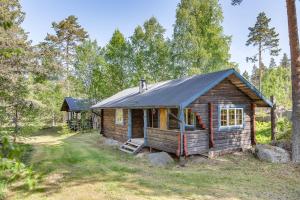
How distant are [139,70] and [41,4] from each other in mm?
19490

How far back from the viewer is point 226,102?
45.3ft

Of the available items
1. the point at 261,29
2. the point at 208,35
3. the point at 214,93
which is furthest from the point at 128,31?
the point at 214,93

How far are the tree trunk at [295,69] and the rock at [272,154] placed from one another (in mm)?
497

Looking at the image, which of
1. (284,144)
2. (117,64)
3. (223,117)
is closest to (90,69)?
(117,64)

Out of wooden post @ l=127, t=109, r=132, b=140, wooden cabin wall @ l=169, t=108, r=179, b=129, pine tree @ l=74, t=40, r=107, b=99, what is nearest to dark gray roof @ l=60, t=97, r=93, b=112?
pine tree @ l=74, t=40, r=107, b=99

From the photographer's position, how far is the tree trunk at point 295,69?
11.2 meters

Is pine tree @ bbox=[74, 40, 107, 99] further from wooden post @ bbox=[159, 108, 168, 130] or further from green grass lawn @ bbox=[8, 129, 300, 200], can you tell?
green grass lawn @ bbox=[8, 129, 300, 200]

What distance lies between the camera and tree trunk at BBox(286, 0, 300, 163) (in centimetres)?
1118

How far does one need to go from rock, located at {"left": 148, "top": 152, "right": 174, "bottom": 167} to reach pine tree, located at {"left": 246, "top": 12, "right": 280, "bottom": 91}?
2809cm

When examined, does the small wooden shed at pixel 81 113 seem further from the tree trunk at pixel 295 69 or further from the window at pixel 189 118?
the tree trunk at pixel 295 69

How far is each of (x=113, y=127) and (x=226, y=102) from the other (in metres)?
9.17

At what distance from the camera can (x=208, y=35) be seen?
2738 cm

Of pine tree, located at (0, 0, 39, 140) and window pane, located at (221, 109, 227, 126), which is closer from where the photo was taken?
pine tree, located at (0, 0, 39, 140)

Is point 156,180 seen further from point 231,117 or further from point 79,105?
point 79,105
